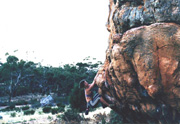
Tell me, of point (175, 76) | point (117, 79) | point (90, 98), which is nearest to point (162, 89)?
point (175, 76)

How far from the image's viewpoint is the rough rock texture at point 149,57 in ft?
14.1

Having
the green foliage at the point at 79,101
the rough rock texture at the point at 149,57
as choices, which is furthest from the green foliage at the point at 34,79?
the rough rock texture at the point at 149,57

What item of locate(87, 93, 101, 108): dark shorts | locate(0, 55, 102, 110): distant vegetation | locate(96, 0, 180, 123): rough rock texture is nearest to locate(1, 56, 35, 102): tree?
locate(0, 55, 102, 110): distant vegetation

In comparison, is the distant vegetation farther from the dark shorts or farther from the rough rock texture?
the rough rock texture

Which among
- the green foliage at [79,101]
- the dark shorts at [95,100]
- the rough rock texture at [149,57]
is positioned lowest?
the green foliage at [79,101]

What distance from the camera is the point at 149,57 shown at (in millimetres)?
4457

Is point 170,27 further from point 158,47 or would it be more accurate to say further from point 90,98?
point 90,98

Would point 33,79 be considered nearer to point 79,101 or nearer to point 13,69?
point 13,69

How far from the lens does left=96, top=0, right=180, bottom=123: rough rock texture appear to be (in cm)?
431

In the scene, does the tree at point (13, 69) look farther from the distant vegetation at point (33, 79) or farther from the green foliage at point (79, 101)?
the green foliage at point (79, 101)

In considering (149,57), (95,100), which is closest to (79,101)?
(95,100)

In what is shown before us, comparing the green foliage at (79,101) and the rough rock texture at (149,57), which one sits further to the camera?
the green foliage at (79,101)

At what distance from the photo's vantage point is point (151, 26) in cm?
446

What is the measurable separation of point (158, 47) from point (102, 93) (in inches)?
125
